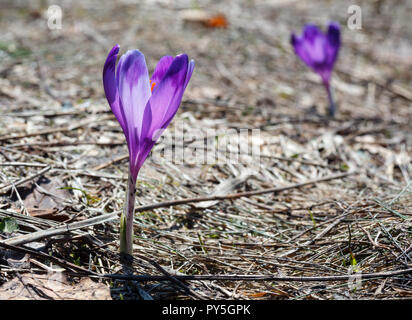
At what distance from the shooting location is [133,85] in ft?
4.56

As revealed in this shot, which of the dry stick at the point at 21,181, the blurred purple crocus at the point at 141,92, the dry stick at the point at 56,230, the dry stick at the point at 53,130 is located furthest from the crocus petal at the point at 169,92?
the dry stick at the point at 53,130

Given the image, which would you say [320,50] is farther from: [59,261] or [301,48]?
[59,261]

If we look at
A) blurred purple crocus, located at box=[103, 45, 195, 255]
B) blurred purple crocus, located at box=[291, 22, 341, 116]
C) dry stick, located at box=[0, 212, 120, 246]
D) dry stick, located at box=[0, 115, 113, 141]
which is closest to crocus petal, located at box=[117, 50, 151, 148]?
Result: blurred purple crocus, located at box=[103, 45, 195, 255]

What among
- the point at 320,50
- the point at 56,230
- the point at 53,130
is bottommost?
the point at 56,230

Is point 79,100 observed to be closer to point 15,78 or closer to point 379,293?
point 15,78

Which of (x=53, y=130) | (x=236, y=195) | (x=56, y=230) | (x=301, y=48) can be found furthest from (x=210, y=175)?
(x=301, y=48)

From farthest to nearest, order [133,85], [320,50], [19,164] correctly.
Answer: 1. [320,50]
2. [19,164]
3. [133,85]

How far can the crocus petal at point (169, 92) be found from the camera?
1372 millimetres

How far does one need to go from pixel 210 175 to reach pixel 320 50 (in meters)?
1.77

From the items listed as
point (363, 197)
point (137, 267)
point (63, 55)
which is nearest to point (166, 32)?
point (63, 55)

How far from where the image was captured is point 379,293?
1479 millimetres

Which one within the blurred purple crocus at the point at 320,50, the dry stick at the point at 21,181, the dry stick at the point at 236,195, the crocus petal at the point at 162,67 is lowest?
the dry stick at the point at 236,195

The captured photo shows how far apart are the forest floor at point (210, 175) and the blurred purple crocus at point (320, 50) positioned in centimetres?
31

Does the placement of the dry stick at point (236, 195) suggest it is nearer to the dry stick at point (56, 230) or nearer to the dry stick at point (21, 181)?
the dry stick at point (56, 230)
